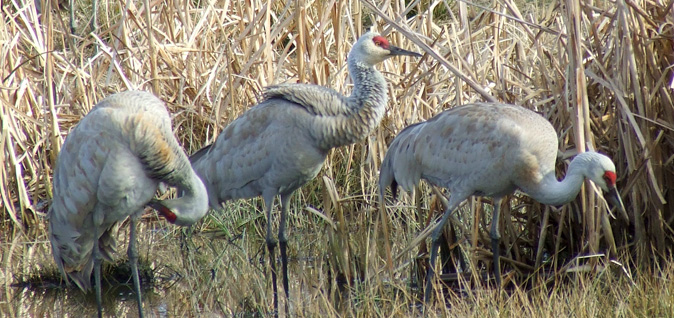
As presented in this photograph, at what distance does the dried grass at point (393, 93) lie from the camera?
4727 mm

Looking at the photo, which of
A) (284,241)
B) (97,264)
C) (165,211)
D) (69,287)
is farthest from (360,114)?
(69,287)

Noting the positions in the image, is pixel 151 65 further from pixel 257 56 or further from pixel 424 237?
pixel 424 237

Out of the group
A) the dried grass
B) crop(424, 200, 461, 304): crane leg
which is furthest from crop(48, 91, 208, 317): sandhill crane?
crop(424, 200, 461, 304): crane leg

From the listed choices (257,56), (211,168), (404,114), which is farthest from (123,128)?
(404,114)

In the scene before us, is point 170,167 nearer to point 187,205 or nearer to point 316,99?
point 187,205

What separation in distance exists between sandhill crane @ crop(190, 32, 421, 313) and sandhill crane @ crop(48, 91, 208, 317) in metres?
0.50

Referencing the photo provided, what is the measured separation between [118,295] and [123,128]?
4.05ft

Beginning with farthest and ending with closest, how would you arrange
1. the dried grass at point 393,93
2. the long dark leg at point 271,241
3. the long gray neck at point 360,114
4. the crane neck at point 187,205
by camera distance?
the long dark leg at point 271,241 < the long gray neck at point 360,114 < the crane neck at point 187,205 < the dried grass at point 393,93

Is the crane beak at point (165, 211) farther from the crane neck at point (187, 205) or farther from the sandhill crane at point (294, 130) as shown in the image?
the sandhill crane at point (294, 130)

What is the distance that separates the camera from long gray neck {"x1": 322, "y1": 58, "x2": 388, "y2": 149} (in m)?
5.12

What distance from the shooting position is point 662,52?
4766mm

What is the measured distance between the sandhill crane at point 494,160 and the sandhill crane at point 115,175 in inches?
51.1

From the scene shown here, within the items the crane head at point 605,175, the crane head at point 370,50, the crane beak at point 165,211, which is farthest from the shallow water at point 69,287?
the crane head at point 605,175

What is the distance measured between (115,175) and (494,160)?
1999 mm
